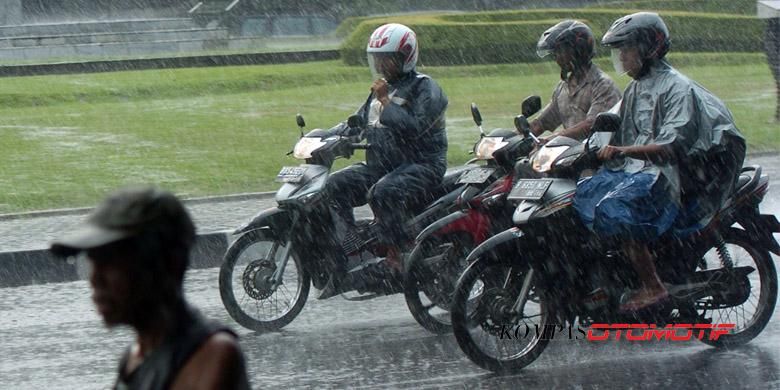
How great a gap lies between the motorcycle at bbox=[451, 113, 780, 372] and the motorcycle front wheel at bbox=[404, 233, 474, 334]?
76 centimetres

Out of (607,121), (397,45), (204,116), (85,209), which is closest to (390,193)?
(397,45)

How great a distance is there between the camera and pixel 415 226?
7.35m

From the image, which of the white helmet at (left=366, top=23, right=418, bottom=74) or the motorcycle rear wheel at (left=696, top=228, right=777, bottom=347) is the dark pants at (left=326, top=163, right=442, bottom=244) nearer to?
the white helmet at (left=366, top=23, right=418, bottom=74)

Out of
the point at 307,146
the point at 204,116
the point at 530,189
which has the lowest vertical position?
the point at 204,116

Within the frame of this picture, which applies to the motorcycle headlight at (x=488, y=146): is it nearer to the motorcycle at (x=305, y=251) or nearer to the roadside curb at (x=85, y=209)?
the motorcycle at (x=305, y=251)

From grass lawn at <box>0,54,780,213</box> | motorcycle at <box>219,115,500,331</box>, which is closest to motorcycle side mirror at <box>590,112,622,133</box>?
motorcycle at <box>219,115,500,331</box>

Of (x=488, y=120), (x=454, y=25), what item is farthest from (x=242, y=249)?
(x=454, y=25)

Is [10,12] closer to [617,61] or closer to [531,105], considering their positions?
[531,105]

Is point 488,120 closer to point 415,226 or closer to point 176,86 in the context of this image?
point 176,86

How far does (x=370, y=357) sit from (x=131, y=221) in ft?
15.4

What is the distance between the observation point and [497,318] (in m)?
6.12

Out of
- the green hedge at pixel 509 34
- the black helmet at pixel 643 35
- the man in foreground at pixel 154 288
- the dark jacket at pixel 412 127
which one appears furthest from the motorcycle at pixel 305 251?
the green hedge at pixel 509 34

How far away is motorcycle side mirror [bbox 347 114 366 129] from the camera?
7.30 metres

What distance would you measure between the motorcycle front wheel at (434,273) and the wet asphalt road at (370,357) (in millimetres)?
135
